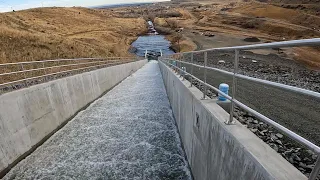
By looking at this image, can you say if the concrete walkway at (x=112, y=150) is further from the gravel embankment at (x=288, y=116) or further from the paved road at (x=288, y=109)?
the paved road at (x=288, y=109)

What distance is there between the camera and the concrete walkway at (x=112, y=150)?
7.29m

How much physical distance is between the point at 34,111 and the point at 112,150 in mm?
3080

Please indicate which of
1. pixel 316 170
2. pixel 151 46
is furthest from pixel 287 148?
pixel 151 46

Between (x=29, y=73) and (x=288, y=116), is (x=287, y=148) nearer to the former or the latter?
(x=288, y=116)

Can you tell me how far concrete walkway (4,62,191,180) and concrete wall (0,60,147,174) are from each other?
1.28 feet

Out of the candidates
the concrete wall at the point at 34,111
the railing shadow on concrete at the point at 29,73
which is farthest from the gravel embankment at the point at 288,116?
the railing shadow on concrete at the point at 29,73

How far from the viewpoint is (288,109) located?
8508 millimetres

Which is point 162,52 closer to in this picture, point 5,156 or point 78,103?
point 78,103

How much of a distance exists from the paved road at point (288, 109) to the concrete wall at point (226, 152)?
2295mm

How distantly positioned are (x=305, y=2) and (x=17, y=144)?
112 meters

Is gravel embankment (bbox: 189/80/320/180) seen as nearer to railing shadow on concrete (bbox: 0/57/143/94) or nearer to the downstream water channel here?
railing shadow on concrete (bbox: 0/57/143/94)

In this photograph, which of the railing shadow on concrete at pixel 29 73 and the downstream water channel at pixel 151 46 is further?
the downstream water channel at pixel 151 46

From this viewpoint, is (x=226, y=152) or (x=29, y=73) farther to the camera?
(x=29, y=73)

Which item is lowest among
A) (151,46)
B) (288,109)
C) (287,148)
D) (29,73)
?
(151,46)
